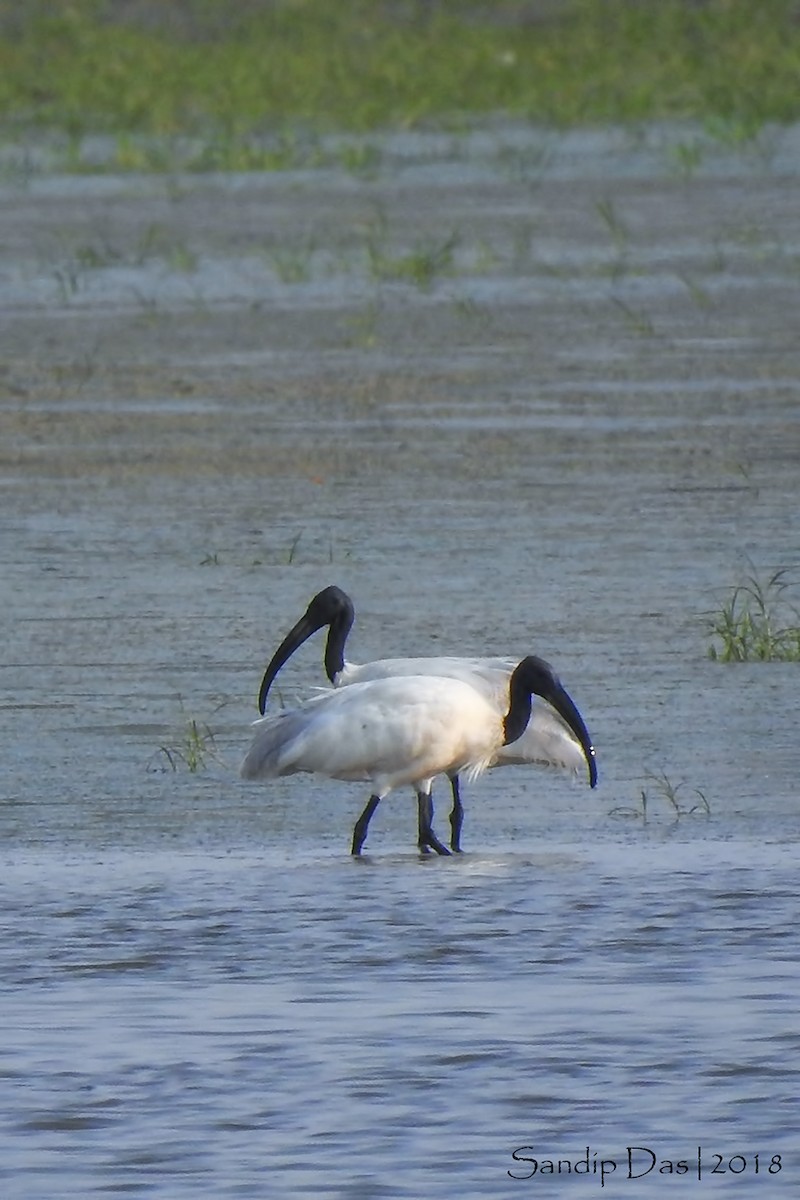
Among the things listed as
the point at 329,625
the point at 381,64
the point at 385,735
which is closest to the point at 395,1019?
the point at 385,735

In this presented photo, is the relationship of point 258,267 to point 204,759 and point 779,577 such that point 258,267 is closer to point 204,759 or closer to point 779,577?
point 779,577

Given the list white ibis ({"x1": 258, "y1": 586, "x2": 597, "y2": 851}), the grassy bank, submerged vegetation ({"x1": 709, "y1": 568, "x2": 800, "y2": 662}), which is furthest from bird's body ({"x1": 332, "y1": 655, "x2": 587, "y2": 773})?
the grassy bank

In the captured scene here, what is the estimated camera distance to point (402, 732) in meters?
8.43

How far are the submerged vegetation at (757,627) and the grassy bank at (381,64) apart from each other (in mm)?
15121

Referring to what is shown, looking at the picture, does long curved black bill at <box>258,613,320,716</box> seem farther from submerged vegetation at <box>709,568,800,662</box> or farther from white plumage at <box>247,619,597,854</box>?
submerged vegetation at <box>709,568,800,662</box>

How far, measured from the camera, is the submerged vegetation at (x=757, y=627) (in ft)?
33.5

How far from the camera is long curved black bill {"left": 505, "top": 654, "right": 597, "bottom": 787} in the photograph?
337 inches

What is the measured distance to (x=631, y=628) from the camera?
1070 cm

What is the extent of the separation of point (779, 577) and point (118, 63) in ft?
72.4

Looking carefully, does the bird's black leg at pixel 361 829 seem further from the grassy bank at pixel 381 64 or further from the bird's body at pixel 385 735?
the grassy bank at pixel 381 64

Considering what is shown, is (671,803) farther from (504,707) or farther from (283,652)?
(283,652)

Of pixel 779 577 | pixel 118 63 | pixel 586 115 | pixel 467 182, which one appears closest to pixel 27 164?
pixel 467 182

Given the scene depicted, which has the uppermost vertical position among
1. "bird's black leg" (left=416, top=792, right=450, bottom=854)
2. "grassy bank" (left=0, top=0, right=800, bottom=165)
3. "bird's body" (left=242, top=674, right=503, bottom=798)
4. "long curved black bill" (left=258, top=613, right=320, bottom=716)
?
"grassy bank" (left=0, top=0, right=800, bottom=165)

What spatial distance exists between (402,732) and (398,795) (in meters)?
1.13
